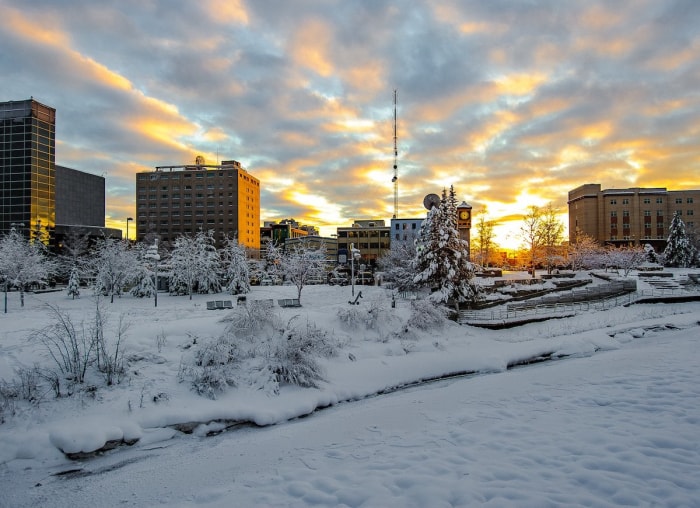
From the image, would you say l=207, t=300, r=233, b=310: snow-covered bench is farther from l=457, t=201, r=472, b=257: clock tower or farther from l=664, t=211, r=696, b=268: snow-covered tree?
l=664, t=211, r=696, b=268: snow-covered tree

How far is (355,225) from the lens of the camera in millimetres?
108625

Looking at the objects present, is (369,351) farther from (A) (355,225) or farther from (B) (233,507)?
(A) (355,225)

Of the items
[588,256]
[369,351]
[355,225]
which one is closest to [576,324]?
[369,351]

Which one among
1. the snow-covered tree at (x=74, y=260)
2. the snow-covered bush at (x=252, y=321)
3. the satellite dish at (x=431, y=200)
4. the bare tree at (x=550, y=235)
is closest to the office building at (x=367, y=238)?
the bare tree at (x=550, y=235)

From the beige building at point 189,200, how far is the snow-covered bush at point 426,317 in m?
107

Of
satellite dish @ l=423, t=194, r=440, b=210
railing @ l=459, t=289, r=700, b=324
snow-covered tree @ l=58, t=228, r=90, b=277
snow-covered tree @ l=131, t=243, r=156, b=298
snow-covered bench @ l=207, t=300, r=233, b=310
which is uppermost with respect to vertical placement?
satellite dish @ l=423, t=194, r=440, b=210

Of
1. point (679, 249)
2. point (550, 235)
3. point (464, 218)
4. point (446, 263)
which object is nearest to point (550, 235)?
point (550, 235)

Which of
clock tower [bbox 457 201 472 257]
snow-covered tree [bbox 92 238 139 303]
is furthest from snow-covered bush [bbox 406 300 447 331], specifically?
snow-covered tree [bbox 92 238 139 303]

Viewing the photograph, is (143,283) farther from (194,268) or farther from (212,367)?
(212,367)

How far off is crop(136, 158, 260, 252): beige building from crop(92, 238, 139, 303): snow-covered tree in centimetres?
8839

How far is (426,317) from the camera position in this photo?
2255cm

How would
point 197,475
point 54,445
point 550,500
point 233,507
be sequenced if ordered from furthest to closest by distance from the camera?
point 54,445 < point 197,475 < point 233,507 < point 550,500

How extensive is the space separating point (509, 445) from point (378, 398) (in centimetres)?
644

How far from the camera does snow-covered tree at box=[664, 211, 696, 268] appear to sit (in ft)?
169
